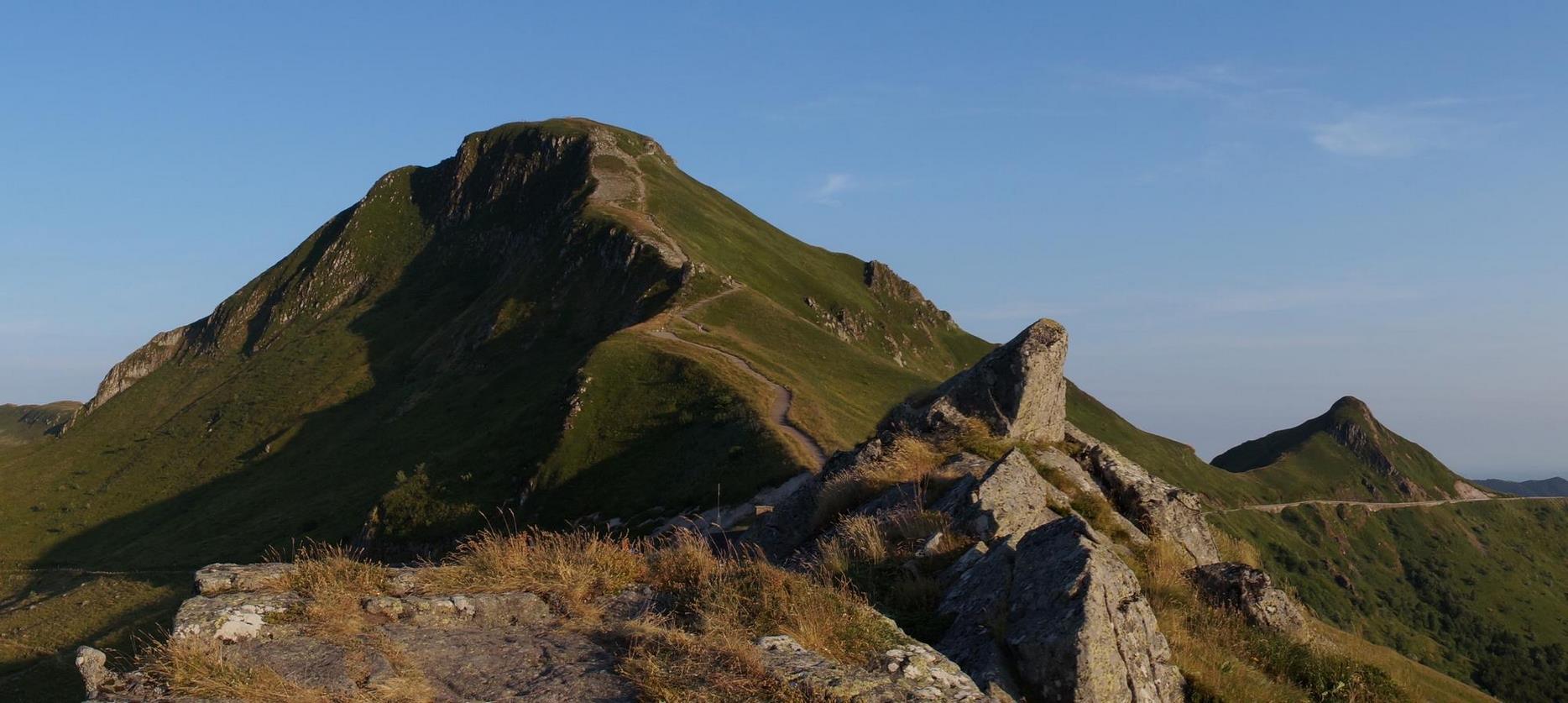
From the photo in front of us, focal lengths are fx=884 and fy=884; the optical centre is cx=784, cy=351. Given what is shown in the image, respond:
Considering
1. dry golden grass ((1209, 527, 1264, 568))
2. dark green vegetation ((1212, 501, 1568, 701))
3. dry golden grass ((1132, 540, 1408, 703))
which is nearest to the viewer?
dry golden grass ((1132, 540, 1408, 703))

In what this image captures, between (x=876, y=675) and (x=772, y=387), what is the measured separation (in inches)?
2299

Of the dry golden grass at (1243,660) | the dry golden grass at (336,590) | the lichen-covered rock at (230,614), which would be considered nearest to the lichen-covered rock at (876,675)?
the dry golden grass at (1243,660)

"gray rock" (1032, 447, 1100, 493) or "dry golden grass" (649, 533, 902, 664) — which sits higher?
"gray rock" (1032, 447, 1100, 493)

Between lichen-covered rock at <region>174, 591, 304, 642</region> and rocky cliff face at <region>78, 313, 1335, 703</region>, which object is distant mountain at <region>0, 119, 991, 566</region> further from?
lichen-covered rock at <region>174, 591, 304, 642</region>

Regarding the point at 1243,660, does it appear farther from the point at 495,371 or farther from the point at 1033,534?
the point at 495,371

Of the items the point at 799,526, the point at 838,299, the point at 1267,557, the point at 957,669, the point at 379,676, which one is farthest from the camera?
the point at 1267,557

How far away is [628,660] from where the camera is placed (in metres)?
7.71

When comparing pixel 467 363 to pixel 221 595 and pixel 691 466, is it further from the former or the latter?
pixel 221 595

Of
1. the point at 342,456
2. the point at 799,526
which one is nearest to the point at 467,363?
the point at 342,456

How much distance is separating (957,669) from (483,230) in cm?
15739

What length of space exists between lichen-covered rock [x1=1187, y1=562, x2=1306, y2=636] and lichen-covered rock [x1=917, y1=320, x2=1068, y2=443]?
289 inches

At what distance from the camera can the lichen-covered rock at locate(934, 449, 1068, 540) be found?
1341 centimetres

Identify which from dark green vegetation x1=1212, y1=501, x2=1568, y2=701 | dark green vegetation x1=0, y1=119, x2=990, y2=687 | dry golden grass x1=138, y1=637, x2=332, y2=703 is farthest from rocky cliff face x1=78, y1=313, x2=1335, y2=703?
dark green vegetation x1=1212, y1=501, x2=1568, y2=701

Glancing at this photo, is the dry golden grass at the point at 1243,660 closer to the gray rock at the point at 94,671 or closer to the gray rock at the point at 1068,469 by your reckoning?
the gray rock at the point at 1068,469
